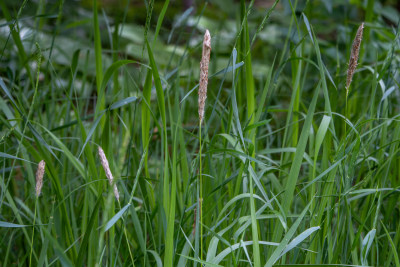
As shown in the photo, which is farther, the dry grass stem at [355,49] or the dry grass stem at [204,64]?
the dry grass stem at [355,49]

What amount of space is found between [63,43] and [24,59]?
4.65 ft

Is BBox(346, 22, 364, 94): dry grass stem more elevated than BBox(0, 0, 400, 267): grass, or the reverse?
BBox(346, 22, 364, 94): dry grass stem

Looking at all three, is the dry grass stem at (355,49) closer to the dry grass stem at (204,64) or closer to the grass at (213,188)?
the grass at (213,188)

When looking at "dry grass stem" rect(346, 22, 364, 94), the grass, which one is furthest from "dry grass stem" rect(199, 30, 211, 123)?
"dry grass stem" rect(346, 22, 364, 94)

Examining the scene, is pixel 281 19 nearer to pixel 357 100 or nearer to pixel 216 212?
pixel 357 100

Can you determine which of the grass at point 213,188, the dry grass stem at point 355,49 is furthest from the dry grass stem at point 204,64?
the dry grass stem at point 355,49

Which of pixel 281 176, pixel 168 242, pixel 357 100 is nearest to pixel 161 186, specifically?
pixel 168 242

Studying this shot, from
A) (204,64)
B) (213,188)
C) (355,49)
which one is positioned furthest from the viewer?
(213,188)

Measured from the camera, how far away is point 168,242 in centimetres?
68

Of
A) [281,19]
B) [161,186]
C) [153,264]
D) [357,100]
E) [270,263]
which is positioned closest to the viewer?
[270,263]

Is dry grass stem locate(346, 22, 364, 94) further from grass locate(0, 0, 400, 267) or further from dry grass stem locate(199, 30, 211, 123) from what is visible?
dry grass stem locate(199, 30, 211, 123)

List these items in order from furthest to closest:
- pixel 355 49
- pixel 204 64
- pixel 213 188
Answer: pixel 213 188
pixel 355 49
pixel 204 64

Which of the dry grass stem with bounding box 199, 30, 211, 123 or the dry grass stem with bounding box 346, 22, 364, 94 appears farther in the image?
the dry grass stem with bounding box 346, 22, 364, 94

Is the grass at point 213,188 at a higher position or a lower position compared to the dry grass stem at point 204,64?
lower
